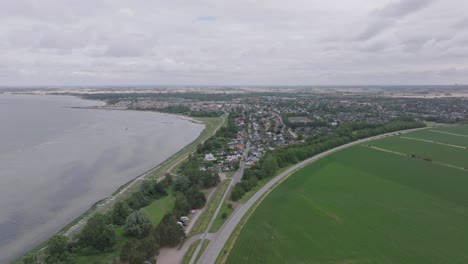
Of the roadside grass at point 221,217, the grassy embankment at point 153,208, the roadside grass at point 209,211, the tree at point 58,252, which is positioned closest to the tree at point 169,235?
the roadside grass at point 209,211

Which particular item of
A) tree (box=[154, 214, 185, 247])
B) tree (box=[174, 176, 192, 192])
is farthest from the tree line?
tree (box=[154, 214, 185, 247])

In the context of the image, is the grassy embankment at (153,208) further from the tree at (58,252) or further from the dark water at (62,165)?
the dark water at (62,165)

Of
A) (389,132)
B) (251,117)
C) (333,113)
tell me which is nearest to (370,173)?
(389,132)

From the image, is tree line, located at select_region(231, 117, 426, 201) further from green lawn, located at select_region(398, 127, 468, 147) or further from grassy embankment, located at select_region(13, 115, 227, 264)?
grassy embankment, located at select_region(13, 115, 227, 264)

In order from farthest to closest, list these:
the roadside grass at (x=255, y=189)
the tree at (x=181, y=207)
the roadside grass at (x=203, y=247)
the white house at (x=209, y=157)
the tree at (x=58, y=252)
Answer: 1. the white house at (x=209, y=157)
2. the roadside grass at (x=255, y=189)
3. the tree at (x=181, y=207)
4. the roadside grass at (x=203, y=247)
5. the tree at (x=58, y=252)

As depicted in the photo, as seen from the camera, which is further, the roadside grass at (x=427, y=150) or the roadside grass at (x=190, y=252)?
the roadside grass at (x=427, y=150)

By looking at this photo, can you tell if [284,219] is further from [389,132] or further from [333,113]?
[333,113]

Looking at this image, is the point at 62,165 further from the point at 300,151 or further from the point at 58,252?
the point at 300,151
